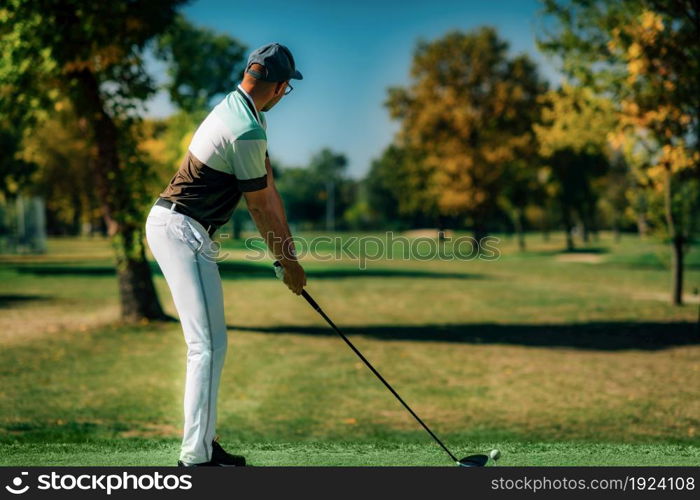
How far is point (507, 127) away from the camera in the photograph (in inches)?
1754

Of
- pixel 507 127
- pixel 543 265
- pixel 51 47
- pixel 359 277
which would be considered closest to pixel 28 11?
pixel 51 47

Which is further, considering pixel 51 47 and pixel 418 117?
pixel 418 117

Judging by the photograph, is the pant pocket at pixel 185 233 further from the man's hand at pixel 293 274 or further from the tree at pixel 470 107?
the tree at pixel 470 107

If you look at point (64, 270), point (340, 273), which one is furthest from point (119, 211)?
point (340, 273)

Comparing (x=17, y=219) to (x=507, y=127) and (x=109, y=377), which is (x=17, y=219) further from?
(x=109, y=377)

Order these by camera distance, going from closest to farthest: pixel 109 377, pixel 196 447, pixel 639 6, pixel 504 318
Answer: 1. pixel 196 447
2. pixel 109 377
3. pixel 639 6
4. pixel 504 318

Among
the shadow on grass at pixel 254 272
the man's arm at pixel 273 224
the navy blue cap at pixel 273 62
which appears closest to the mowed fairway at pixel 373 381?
the man's arm at pixel 273 224

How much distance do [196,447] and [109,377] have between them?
22.3 ft

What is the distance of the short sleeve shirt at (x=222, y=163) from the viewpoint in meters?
3.74

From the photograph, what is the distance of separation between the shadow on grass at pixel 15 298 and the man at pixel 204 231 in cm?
1581

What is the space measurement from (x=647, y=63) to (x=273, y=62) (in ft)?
34.3

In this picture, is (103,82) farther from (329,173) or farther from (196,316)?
(329,173)

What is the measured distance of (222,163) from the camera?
12.5 feet

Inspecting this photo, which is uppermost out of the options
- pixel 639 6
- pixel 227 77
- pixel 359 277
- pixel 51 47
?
pixel 227 77
